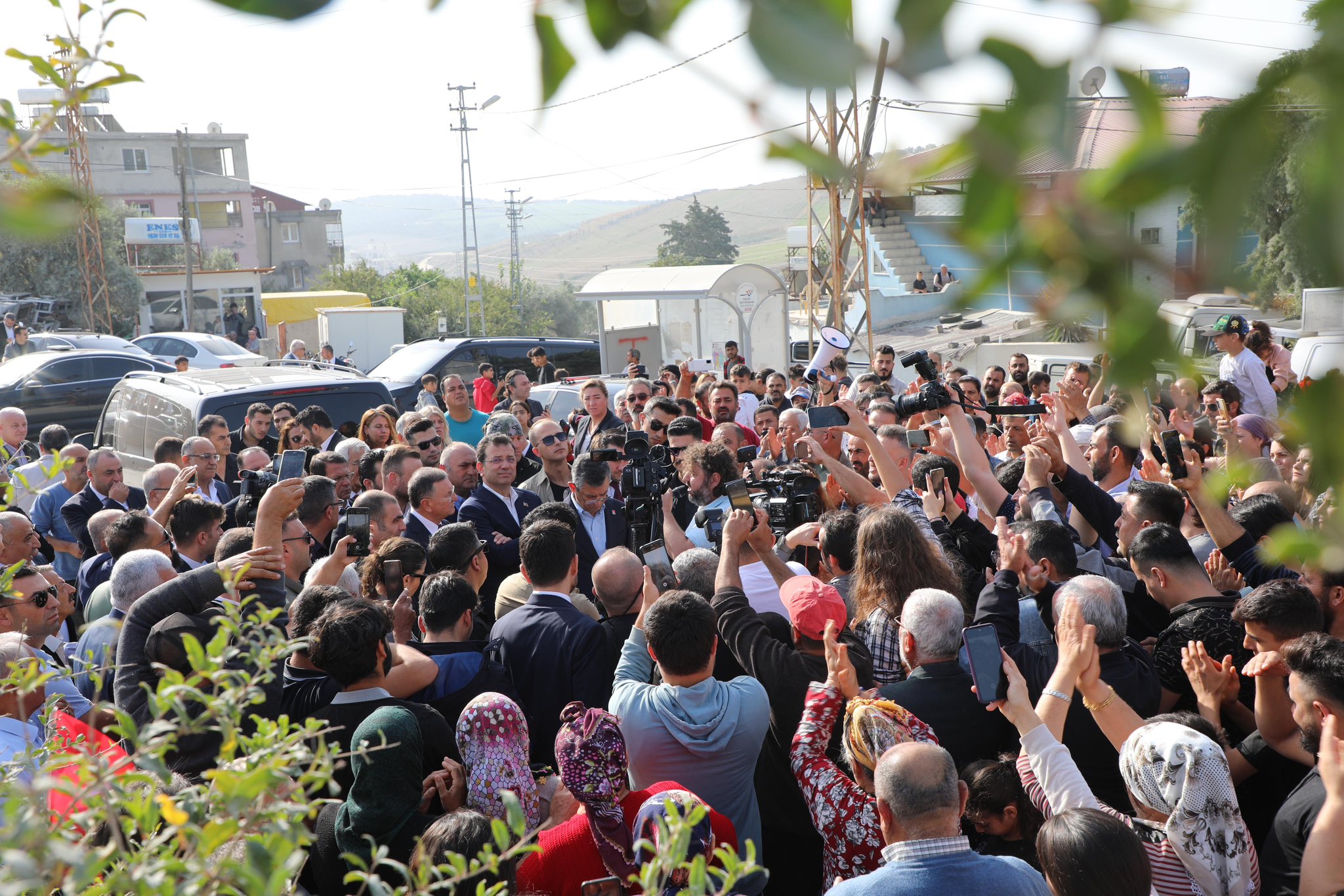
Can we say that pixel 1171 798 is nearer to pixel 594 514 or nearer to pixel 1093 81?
pixel 1093 81

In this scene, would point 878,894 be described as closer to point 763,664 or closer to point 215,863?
point 763,664

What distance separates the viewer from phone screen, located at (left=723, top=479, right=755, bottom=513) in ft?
14.8

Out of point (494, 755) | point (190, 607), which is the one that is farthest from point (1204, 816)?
point (190, 607)

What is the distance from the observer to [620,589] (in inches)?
173

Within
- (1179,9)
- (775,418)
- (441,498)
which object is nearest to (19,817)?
(1179,9)

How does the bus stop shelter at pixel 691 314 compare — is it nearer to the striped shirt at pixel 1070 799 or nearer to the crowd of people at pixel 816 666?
the crowd of people at pixel 816 666

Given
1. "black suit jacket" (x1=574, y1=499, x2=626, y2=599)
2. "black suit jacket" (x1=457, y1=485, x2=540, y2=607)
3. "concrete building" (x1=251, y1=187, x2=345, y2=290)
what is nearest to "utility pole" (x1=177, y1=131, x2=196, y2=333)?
"concrete building" (x1=251, y1=187, x2=345, y2=290)

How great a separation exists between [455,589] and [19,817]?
296 centimetres

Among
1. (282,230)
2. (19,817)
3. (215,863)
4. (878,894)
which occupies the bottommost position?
(878,894)

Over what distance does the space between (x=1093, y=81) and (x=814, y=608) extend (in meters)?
3.14

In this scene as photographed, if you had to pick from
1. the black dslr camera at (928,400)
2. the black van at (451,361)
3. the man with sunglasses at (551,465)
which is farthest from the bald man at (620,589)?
the black van at (451,361)

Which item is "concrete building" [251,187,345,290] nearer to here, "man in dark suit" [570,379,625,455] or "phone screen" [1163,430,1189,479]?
"man in dark suit" [570,379,625,455]

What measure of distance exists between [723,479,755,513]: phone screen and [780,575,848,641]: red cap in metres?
0.67

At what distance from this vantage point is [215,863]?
1364 mm
